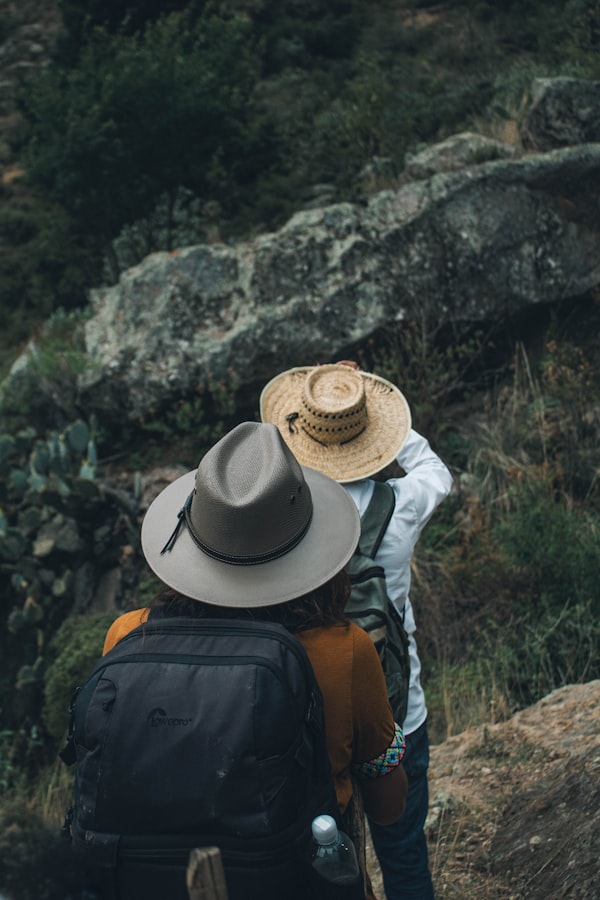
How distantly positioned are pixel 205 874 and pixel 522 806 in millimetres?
2054

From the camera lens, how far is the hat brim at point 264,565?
1644mm

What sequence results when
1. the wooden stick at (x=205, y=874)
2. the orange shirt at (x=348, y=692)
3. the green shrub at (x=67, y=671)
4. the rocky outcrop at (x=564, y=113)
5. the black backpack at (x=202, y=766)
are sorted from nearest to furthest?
the wooden stick at (x=205, y=874) → the black backpack at (x=202, y=766) → the orange shirt at (x=348, y=692) → the green shrub at (x=67, y=671) → the rocky outcrop at (x=564, y=113)

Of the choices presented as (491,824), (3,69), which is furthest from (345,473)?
(3,69)

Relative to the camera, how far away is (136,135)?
7.16 meters

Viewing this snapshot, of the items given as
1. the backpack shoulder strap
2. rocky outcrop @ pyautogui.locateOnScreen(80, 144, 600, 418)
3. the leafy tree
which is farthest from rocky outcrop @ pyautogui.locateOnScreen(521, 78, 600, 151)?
the backpack shoulder strap

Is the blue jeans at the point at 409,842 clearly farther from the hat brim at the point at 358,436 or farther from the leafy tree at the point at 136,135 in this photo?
the leafy tree at the point at 136,135

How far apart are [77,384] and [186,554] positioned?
4.15m

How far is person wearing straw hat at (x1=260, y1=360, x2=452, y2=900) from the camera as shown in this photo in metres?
2.19

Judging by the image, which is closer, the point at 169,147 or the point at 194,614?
the point at 194,614

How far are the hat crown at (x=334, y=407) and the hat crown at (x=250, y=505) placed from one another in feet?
2.08

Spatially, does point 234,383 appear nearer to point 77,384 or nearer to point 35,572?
point 77,384

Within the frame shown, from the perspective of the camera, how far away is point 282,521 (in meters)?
1.71

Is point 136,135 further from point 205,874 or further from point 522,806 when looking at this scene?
point 205,874

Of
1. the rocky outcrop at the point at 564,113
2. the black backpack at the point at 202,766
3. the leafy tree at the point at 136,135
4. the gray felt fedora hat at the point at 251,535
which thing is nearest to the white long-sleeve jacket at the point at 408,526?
the gray felt fedora hat at the point at 251,535
